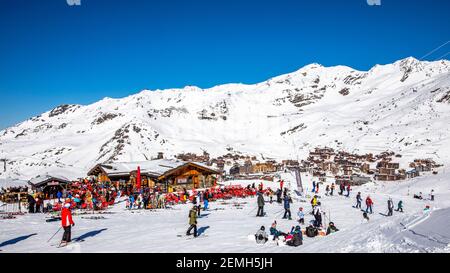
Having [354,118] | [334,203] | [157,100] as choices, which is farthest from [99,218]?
[157,100]

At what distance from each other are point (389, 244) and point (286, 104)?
141 metres

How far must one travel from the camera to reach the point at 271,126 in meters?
117

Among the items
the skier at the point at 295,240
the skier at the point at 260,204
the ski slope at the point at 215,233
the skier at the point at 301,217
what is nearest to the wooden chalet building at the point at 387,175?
the ski slope at the point at 215,233

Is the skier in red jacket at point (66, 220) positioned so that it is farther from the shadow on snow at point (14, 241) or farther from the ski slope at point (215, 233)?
the shadow on snow at point (14, 241)

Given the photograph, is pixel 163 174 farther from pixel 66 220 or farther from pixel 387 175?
pixel 387 175

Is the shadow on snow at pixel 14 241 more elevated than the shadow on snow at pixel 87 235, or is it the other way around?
the shadow on snow at pixel 14 241

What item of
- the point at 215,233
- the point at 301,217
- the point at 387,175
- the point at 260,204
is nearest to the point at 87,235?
the point at 215,233

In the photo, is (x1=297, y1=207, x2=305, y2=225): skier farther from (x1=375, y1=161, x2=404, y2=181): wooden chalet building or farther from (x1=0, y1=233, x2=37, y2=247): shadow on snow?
(x1=375, y1=161, x2=404, y2=181): wooden chalet building

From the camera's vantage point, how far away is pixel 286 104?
493ft

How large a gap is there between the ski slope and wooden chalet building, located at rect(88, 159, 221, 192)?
1031 cm

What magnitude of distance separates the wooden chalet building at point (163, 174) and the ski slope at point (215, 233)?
33.8ft

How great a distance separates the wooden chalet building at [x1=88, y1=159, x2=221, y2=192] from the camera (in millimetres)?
35688

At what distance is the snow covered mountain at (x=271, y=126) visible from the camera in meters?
73.8
